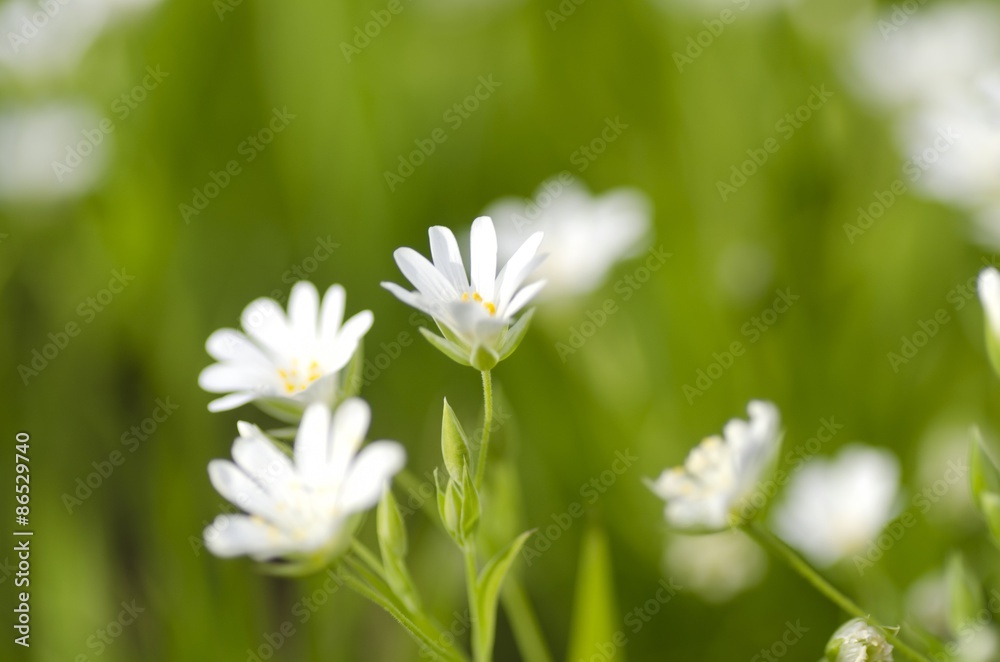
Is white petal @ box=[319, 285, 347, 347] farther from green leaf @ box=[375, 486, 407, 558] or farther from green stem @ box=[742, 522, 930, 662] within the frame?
green stem @ box=[742, 522, 930, 662]

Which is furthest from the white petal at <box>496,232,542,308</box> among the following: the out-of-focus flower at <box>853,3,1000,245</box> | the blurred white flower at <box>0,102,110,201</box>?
the blurred white flower at <box>0,102,110,201</box>

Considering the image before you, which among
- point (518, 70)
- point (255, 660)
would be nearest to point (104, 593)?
point (255, 660)

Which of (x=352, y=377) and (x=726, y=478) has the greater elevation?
(x=352, y=377)

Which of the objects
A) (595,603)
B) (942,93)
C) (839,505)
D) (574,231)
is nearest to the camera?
(595,603)

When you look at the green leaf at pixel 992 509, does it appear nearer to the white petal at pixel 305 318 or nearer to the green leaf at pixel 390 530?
the green leaf at pixel 390 530

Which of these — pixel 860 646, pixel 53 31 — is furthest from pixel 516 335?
pixel 53 31

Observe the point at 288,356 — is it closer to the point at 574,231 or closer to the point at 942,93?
the point at 574,231
